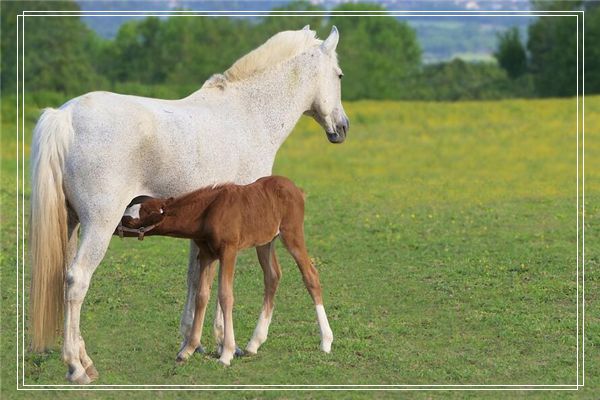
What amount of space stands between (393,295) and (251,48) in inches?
1446

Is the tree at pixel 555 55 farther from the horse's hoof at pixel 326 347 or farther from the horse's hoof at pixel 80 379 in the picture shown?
the horse's hoof at pixel 80 379

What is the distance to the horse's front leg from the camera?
26.2 feet

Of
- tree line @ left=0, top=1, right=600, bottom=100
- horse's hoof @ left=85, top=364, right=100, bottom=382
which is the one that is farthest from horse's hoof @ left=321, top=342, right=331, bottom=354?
tree line @ left=0, top=1, right=600, bottom=100

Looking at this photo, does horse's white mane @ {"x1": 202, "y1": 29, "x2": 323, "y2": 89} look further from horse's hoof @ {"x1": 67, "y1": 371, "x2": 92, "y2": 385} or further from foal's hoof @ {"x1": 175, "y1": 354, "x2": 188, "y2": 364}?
horse's hoof @ {"x1": 67, "y1": 371, "x2": 92, "y2": 385}

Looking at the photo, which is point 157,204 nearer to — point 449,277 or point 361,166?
point 449,277

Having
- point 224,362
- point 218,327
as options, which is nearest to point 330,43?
point 218,327

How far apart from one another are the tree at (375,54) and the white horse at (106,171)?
3525 cm

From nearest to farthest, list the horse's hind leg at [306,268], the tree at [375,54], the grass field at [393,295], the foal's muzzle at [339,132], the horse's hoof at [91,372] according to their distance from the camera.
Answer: the horse's hoof at [91,372] < the grass field at [393,295] < the horse's hind leg at [306,268] < the foal's muzzle at [339,132] < the tree at [375,54]

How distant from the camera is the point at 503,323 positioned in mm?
9547

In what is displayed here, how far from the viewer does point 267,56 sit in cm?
894

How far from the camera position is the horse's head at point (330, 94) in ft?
29.8

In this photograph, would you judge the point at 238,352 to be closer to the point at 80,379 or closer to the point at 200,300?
the point at 200,300

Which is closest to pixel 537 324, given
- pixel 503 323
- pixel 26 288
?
pixel 503 323

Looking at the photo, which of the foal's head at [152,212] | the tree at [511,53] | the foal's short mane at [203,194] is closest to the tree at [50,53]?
the tree at [511,53]
